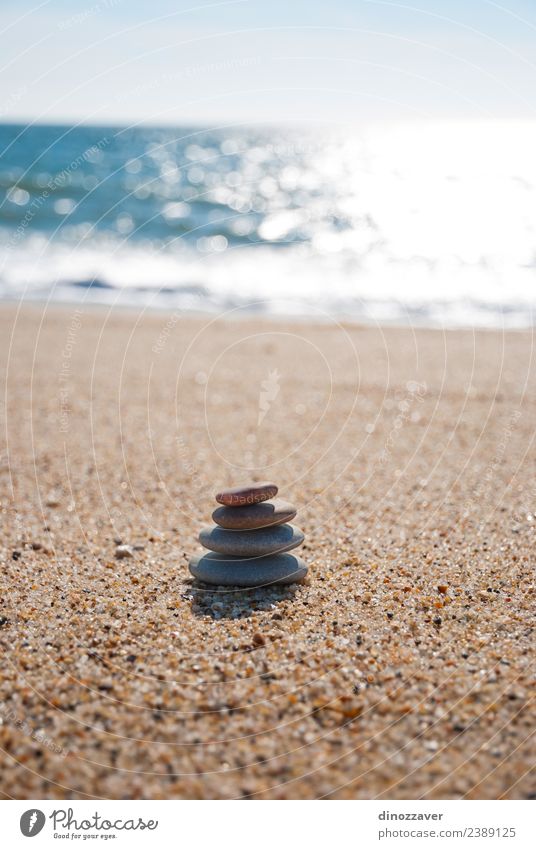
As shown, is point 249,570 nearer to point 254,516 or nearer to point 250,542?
point 250,542

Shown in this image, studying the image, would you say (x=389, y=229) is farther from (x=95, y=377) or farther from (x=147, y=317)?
(x=95, y=377)

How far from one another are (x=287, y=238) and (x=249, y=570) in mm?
22353

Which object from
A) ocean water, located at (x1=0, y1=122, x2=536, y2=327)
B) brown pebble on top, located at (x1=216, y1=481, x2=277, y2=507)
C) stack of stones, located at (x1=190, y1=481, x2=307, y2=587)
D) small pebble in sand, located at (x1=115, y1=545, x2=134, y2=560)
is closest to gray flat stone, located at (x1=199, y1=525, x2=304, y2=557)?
stack of stones, located at (x1=190, y1=481, x2=307, y2=587)

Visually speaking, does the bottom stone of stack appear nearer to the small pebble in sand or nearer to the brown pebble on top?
the brown pebble on top

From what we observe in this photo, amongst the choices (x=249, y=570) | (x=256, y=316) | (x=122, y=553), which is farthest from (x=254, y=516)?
(x=256, y=316)

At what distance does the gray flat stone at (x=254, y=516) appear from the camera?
4.64 meters

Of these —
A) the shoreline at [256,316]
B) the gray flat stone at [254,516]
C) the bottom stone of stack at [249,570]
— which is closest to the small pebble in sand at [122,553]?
the bottom stone of stack at [249,570]

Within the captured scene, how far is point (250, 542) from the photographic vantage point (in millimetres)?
4652

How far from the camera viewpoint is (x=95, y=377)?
35.1 feet

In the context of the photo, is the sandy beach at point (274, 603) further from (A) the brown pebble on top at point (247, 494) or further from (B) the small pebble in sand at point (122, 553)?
(A) the brown pebble on top at point (247, 494)

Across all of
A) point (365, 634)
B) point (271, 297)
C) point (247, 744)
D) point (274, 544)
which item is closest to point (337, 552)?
point (274, 544)

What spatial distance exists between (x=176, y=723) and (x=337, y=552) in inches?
85.8

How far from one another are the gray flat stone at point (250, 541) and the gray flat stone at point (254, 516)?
0.04m

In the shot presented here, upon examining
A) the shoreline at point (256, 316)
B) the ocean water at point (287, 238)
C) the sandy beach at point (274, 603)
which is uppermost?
the ocean water at point (287, 238)
